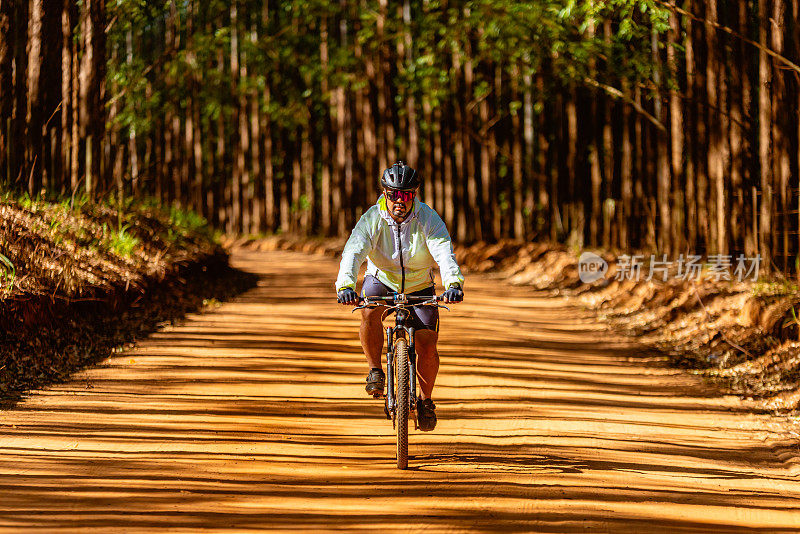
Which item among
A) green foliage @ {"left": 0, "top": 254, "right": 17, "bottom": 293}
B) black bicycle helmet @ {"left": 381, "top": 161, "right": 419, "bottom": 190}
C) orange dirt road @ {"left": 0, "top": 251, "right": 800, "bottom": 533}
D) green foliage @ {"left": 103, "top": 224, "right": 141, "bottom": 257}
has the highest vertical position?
black bicycle helmet @ {"left": 381, "top": 161, "right": 419, "bottom": 190}

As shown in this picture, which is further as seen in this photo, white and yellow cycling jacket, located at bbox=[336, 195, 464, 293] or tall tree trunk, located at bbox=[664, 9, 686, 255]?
tall tree trunk, located at bbox=[664, 9, 686, 255]

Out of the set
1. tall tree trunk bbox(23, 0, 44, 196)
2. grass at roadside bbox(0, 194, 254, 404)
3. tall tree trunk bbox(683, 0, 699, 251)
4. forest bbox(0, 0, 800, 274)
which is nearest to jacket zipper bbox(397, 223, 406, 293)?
grass at roadside bbox(0, 194, 254, 404)

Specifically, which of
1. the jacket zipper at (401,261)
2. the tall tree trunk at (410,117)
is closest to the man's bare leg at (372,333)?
the jacket zipper at (401,261)

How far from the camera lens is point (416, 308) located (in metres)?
7.39

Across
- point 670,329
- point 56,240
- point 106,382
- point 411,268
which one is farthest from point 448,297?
point 670,329

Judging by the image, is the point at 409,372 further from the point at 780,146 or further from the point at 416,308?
the point at 780,146

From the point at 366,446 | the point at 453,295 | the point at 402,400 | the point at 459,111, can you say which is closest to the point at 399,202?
the point at 453,295

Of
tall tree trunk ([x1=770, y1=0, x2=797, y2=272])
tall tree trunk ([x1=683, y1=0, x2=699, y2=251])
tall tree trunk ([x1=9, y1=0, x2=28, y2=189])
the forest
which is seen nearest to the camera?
tall tree trunk ([x1=770, y1=0, x2=797, y2=272])

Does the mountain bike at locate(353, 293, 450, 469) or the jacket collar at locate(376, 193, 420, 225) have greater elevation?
the jacket collar at locate(376, 193, 420, 225)

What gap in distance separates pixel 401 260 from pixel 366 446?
1.54 meters

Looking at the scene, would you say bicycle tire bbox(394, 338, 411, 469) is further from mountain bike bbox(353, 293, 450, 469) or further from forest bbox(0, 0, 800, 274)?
Result: forest bbox(0, 0, 800, 274)

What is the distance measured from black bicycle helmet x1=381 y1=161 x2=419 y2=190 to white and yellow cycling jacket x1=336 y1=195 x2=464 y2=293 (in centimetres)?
26

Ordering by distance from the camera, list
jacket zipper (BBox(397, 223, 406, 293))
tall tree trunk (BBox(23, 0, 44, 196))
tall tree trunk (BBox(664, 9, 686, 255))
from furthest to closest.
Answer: tall tree trunk (BBox(664, 9, 686, 255)) → tall tree trunk (BBox(23, 0, 44, 196)) → jacket zipper (BBox(397, 223, 406, 293))

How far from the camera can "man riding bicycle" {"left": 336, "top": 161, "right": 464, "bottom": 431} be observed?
721 centimetres
